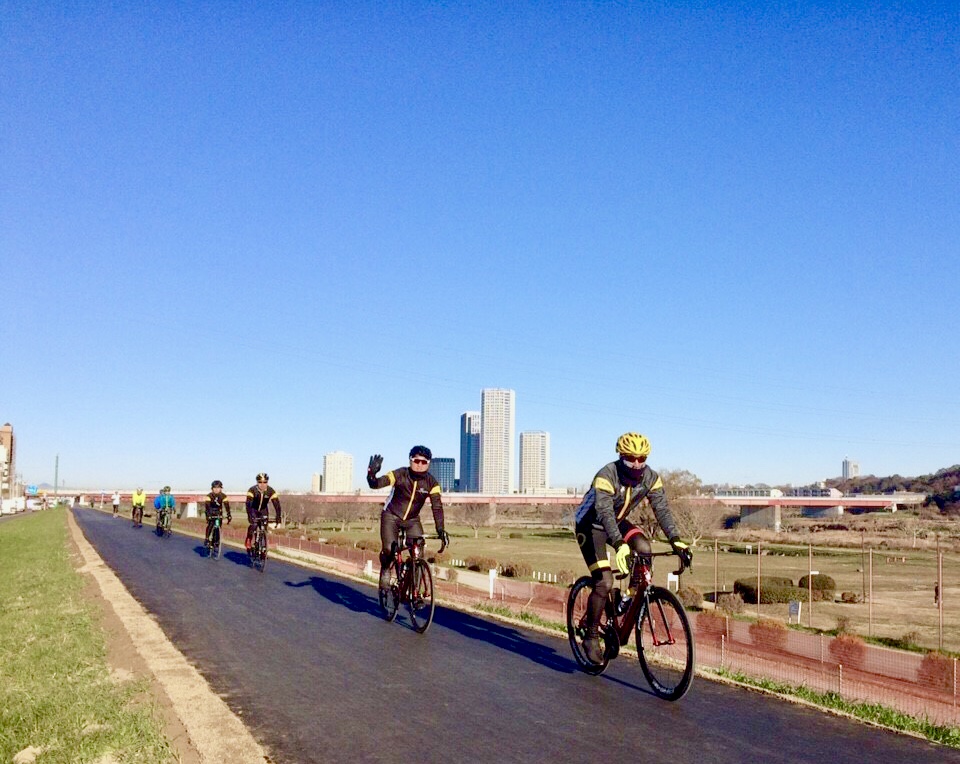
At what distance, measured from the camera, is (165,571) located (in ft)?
66.5

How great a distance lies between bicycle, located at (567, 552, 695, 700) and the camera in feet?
25.4

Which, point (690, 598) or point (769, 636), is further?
point (690, 598)

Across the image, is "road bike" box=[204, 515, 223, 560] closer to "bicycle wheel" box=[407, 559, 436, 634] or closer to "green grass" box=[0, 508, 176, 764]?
"green grass" box=[0, 508, 176, 764]

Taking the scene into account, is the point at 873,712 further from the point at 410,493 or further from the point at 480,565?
the point at 480,565

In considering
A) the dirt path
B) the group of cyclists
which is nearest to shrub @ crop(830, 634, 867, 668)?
the group of cyclists

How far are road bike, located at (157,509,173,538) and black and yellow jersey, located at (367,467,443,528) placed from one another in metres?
27.5

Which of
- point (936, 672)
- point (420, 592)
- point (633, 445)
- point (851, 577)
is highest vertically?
point (633, 445)

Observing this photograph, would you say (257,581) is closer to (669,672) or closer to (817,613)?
(669,672)

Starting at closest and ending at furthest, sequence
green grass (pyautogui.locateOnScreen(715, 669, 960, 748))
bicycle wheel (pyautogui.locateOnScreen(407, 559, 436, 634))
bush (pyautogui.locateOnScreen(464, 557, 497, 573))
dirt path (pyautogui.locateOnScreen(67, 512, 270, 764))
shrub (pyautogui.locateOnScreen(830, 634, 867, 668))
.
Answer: dirt path (pyautogui.locateOnScreen(67, 512, 270, 764)) → green grass (pyautogui.locateOnScreen(715, 669, 960, 748)) → shrub (pyautogui.locateOnScreen(830, 634, 867, 668)) → bicycle wheel (pyautogui.locateOnScreen(407, 559, 436, 634)) → bush (pyautogui.locateOnScreen(464, 557, 497, 573))

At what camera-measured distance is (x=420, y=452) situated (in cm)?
1252

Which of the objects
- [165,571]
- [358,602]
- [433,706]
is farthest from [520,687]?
[165,571]

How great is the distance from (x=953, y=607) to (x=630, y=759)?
36.8m

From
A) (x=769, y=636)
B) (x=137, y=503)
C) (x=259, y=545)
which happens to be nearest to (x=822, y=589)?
(x=259, y=545)

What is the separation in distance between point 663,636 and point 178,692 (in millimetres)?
4270
